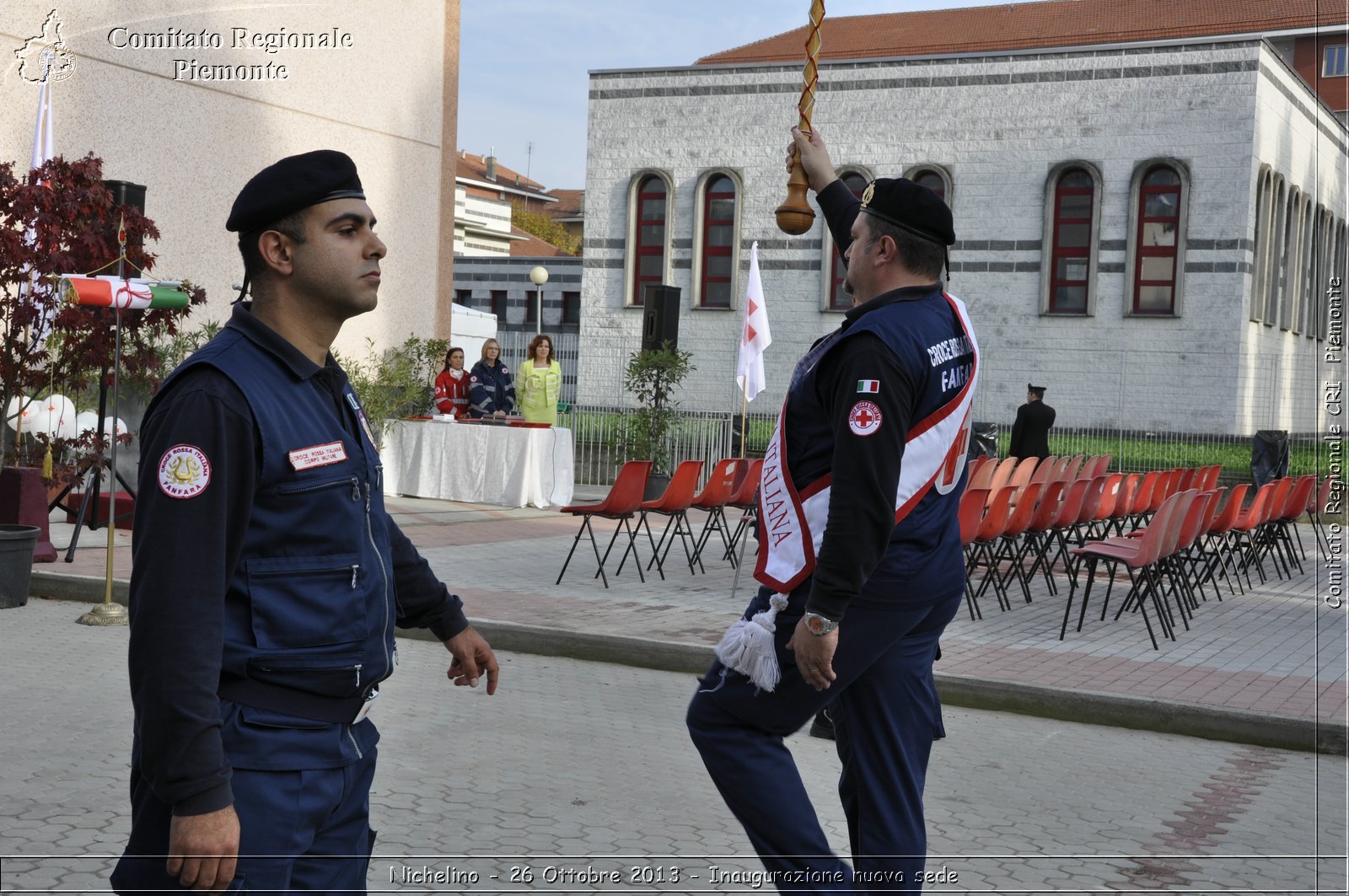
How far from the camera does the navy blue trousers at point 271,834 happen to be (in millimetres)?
2377

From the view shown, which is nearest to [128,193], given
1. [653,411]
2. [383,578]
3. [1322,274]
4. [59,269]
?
[59,269]

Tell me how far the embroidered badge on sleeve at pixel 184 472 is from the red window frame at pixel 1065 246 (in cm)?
2976

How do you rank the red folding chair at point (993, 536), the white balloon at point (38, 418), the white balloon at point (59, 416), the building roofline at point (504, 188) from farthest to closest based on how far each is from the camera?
the building roofline at point (504, 188) → the white balloon at point (38, 418) → the white balloon at point (59, 416) → the red folding chair at point (993, 536)

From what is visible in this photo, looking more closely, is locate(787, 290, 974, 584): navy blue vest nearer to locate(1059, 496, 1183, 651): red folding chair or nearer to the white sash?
the white sash

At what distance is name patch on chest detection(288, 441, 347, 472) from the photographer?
2451mm

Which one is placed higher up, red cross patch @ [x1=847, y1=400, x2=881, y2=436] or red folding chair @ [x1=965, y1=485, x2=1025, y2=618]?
red cross patch @ [x1=847, y1=400, x2=881, y2=436]

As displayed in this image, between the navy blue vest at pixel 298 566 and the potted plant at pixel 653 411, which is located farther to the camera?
the potted plant at pixel 653 411

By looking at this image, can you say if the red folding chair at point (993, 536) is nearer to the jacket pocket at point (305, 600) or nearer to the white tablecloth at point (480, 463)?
the white tablecloth at point (480, 463)

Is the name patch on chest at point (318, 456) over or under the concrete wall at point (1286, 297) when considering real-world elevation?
under

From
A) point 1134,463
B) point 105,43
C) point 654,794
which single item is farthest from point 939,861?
point 1134,463

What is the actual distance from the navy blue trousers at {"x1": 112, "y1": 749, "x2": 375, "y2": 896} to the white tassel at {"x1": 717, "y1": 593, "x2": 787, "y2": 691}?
1167 mm

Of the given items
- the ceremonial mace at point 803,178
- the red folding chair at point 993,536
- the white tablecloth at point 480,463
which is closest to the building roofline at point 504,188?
the white tablecloth at point 480,463

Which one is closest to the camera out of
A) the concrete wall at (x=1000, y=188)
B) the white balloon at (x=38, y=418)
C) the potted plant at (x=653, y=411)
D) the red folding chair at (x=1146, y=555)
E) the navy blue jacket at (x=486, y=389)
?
the red folding chair at (x=1146, y=555)

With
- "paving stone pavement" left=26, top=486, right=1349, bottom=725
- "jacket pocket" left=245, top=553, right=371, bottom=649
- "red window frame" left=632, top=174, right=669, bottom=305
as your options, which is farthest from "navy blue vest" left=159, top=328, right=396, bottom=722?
"red window frame" left=632, top=174, right=669, bottom=305
